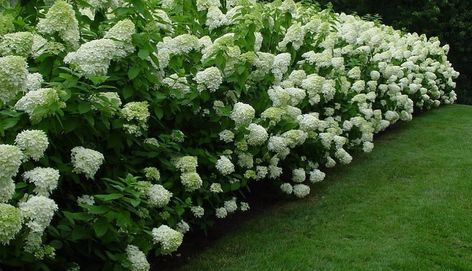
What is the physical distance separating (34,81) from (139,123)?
70 cm

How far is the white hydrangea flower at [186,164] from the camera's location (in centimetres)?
418

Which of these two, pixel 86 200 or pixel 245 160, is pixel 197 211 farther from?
pixel 86 200

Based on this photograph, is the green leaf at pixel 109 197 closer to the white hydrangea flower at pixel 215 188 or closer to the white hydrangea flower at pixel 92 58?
the white hydrangea flower at pixel 92 58

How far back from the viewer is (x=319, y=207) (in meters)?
6.06

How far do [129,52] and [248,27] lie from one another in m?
1.72

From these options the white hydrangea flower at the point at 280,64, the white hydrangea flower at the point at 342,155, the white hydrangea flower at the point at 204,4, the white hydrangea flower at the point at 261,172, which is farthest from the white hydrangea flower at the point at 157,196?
the white hydrangea flower at the point at 342,155

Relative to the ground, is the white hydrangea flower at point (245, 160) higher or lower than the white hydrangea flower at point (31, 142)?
lower

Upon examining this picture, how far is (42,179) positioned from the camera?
3.04 m

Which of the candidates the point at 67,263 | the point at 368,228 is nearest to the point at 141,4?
the point at 67,263

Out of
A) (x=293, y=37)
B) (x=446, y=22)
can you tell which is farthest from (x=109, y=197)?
(x=446, y=22)

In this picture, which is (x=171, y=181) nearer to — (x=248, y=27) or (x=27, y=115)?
(x=27, y=115)

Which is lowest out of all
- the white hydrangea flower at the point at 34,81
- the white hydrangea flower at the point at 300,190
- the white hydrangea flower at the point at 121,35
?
the white hydrangea flower at the point at 300,190

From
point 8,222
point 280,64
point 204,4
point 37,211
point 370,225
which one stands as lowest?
point 370,225

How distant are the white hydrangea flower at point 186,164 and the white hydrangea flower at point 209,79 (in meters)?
0.54
